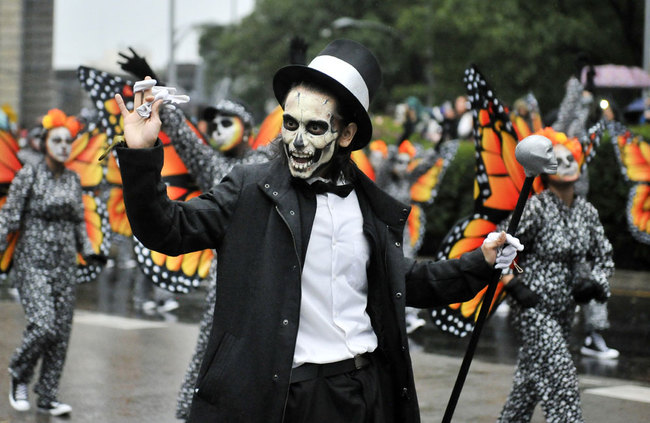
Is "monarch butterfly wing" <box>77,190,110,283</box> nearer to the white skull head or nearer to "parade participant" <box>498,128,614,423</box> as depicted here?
"parade participant" <box>498,128,614,423</box>

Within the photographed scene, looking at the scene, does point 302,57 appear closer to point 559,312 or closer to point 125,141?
point 559,312

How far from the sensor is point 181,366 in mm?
8930

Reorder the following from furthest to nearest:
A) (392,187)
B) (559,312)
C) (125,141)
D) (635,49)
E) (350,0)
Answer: (350,0)
(635,49)
(392,187)
(559,312)
(125,141)

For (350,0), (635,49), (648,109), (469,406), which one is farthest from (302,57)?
(350,0)

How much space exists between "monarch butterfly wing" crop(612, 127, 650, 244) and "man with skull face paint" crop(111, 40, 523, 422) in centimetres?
708

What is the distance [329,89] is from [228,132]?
146 inches

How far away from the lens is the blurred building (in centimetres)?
3042

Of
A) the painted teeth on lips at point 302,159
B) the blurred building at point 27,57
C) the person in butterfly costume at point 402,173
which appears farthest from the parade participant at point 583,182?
the blurred building at point 27,57

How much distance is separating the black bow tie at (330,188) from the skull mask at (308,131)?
0.04 meters

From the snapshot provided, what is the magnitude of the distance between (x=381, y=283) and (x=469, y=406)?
401cm

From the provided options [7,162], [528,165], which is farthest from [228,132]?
[528,165]

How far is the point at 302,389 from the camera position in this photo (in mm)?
3502

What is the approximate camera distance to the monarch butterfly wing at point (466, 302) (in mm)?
6172

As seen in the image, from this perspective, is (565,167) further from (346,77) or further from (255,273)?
(255,273)
